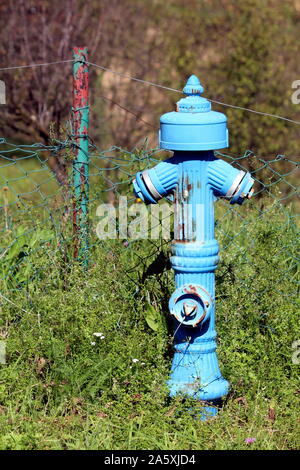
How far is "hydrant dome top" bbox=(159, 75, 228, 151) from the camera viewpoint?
3.48m

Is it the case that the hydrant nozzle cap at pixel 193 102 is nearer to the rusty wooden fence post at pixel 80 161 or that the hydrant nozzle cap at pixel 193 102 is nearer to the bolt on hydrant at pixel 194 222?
the bolt on hydrant at pixel 194 222

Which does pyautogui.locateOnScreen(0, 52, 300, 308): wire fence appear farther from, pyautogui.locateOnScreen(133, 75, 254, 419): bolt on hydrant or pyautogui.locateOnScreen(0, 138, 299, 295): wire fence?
pyautogui.locateOnScreen(133, 75, 254, 419): bolt on hydrant

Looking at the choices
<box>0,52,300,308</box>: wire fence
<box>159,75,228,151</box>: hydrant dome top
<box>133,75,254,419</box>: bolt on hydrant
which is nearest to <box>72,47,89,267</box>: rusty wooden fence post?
<box>0,52,300,308</box>: wire fence

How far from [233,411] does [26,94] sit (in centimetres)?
539

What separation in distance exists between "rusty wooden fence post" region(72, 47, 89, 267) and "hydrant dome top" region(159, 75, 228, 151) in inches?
33.5

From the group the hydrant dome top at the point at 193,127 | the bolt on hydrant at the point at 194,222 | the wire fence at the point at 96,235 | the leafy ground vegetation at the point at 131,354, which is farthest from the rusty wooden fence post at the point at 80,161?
the hydrant dome top at the point at 193,127

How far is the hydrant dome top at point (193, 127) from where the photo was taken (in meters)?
3.48

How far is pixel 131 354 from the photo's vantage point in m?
3.72

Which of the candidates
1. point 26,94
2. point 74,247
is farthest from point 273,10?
point 74,247

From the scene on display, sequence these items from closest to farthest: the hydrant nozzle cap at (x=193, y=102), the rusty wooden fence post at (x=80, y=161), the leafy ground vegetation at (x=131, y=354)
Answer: the leafy ground vegetation at (x=131, y=354) → the hydrant nozzle cap at (x=193, y=102) → the rusty wooden fence post at (x=80, y=161)

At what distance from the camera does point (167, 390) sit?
3.54 meters

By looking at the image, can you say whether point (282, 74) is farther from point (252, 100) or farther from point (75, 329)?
point (75, 329)

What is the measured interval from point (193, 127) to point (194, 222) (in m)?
0.42

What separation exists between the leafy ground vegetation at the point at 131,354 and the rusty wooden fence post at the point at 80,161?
0.45ft
